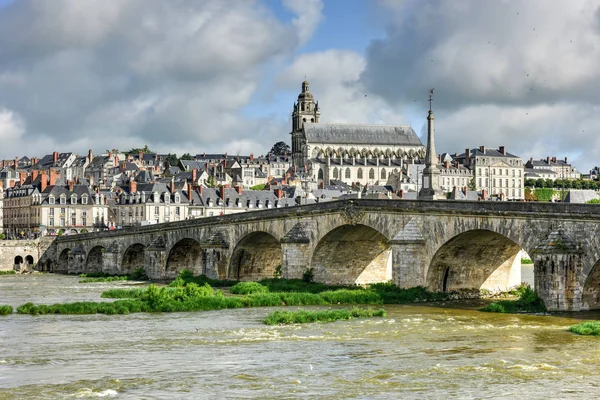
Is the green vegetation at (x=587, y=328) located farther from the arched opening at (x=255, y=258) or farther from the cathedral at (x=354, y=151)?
the cathedral at (x=354, y=151)

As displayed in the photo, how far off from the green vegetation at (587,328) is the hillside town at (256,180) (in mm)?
58376

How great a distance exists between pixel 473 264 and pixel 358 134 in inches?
5867

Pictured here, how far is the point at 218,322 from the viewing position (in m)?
33.9

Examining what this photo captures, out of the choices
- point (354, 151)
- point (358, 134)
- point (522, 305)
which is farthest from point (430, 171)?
point (358, 134)

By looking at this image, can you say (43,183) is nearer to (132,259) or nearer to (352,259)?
(132,259)

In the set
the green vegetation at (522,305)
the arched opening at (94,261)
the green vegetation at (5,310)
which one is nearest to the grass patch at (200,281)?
the green vegetation at (5,310)

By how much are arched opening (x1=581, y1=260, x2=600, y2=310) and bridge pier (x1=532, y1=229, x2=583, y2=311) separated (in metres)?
0.20

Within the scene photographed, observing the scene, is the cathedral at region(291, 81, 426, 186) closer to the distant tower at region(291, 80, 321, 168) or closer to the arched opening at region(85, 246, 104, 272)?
the distant tower at region(291, 80, 321, 168)

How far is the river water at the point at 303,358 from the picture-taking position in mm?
20828

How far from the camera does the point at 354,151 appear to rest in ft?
607

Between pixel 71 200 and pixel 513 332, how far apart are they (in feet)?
285

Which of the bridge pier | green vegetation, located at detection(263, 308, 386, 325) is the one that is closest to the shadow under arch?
green vegetation, located at detection(263, 308, 386, 325)

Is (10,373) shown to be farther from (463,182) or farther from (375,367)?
(463,182)

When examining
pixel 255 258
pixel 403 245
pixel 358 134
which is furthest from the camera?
pixel 358 134
